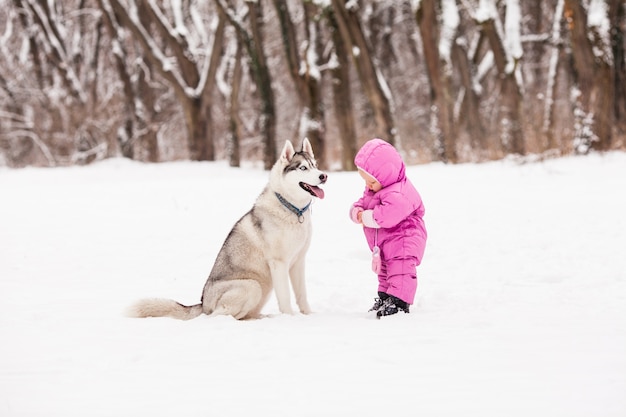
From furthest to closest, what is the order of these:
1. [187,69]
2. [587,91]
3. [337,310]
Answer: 1. [187,69]
2. [587,91]
3. [337,310]

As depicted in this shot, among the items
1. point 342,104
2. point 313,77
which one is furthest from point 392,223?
point 342,104

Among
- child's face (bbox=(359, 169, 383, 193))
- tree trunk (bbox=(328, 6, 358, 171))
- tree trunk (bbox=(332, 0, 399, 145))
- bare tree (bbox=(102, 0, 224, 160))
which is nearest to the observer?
child's face (bbox=(359, 169, 383, 193))

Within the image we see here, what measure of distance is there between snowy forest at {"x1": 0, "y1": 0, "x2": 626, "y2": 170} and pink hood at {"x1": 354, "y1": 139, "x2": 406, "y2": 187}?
8643mm

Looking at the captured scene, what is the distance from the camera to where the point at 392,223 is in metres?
4.89

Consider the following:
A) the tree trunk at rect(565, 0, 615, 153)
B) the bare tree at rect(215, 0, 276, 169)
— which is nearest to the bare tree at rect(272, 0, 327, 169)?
the bare tree at rect(215, 0, 276, 169)

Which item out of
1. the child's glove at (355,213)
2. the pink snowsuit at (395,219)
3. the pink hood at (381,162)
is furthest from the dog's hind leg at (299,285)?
the pink hood at (381,162)

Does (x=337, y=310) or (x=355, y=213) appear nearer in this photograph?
(x=355, y=213)

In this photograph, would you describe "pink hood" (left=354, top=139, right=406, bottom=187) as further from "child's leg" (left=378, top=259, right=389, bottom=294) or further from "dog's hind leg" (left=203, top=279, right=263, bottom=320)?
"dog's hind leg" (left=203, top=279, right=263, bottom=320)

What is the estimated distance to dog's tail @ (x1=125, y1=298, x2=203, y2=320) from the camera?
188 inches

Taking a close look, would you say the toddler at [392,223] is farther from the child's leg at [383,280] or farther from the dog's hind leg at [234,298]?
the dog's hind leg at [234,298]

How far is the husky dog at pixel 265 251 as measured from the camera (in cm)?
482

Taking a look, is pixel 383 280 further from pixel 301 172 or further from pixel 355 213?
pixel 301 172

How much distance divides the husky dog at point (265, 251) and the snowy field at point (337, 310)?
0.21 meters

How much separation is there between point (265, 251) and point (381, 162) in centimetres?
122
